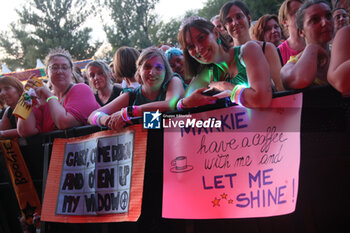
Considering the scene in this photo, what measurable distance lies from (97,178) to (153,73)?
1.01 m

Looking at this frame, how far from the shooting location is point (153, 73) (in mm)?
2723

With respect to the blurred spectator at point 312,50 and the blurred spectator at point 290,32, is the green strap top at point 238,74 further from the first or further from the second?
the blurred spectator at point 290,32

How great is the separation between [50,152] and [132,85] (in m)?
1.26

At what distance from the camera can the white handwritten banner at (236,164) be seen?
1748 millimetres

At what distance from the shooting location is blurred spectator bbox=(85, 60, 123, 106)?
3883mm

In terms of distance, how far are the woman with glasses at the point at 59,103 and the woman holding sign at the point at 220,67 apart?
1.20 m

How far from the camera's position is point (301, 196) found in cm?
173

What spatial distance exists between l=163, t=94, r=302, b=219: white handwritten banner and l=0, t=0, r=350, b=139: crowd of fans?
0.44 feet

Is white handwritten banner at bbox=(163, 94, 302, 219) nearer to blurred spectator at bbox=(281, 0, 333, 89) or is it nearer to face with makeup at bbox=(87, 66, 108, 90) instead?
blurred spectator at bbox=(281, 0, 333, 89)

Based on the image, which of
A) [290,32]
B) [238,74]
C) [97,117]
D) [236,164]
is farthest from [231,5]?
[236,164]

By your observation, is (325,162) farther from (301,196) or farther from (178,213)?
(178,213)

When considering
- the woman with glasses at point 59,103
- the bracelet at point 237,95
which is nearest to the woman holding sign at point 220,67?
the bracelet at point 237,95

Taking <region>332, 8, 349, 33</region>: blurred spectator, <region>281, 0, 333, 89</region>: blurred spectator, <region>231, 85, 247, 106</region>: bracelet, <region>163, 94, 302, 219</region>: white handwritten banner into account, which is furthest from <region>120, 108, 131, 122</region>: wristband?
<region>332, 8, 349, 33</region>: blurred spectator

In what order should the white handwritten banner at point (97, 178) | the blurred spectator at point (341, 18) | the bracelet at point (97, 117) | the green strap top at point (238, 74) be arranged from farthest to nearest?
the blurred spectator at point (341, 18)
the bracelet at point (97, 117)
the white handwritten banner at point (97, 178)
the green strap top at point (238, 74)
